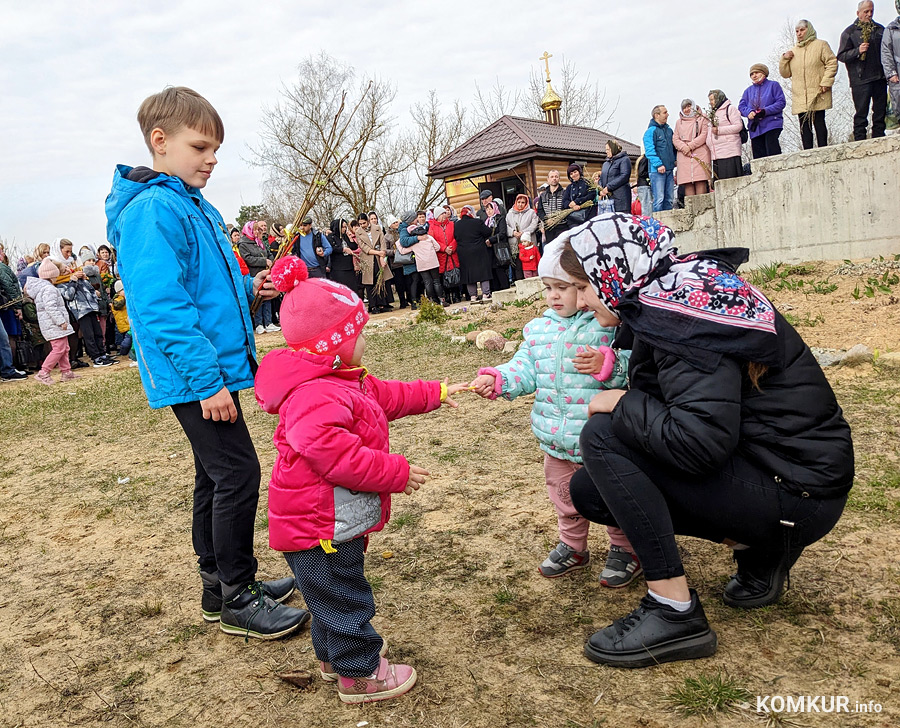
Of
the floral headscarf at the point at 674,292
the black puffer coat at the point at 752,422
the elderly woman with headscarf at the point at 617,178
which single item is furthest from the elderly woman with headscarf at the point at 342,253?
the black puffer coat at the point at 752,422

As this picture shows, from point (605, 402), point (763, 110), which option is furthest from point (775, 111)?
point (605, 402)

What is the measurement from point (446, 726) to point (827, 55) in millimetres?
10600

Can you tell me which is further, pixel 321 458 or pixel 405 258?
pixel 405 258

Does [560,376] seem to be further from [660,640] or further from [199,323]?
[199,323]

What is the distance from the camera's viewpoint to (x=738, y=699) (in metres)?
2.13

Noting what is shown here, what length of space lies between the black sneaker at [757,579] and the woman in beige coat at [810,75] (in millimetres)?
9356

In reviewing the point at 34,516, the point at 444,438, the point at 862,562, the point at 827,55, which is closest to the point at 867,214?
the point at 827,55

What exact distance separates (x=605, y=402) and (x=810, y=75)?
963 centimetres

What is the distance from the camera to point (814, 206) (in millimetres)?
9641

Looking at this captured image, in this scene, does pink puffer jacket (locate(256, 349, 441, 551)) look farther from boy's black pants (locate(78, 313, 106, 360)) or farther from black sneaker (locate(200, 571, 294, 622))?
boy's black pants (locate(78, 313, 106, 360))

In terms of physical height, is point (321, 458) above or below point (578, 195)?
below

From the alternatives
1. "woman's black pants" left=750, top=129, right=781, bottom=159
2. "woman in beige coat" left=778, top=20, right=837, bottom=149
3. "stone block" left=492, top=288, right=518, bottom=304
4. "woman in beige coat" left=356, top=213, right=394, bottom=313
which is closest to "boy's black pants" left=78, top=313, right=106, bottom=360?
"woman in beige coat" left=356, top=213, right=394, bottom=313

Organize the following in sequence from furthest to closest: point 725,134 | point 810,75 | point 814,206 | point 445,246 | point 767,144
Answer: point 445,246
point 725,134
point 767,144
point 810,75
point 814,206

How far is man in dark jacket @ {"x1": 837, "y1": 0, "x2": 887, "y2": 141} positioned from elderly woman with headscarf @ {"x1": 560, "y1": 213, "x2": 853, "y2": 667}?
927 centimetres
